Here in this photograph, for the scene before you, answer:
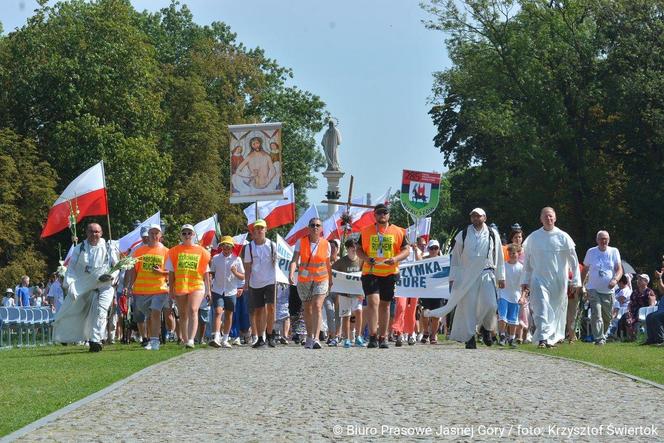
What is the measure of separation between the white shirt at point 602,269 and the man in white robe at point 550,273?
2.30 meters

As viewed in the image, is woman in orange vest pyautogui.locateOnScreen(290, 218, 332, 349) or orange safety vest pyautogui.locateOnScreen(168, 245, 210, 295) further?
orange safety vest pyautogui.locateOnScreen(168, 245, 210, 295)

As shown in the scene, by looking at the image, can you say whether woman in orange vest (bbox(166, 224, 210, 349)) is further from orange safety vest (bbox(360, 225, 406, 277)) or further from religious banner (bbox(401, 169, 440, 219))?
religious banner (bbox(401, 169, 440, 219))

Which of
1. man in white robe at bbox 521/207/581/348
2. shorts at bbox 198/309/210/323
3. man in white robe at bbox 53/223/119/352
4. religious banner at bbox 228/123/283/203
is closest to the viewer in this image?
man in white robe at bbox 521/207/581/348

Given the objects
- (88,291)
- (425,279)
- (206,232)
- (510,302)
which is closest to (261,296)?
(88,291)

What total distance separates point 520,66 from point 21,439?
165ft

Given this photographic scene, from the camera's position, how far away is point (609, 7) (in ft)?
180

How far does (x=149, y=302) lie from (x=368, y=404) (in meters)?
11.2

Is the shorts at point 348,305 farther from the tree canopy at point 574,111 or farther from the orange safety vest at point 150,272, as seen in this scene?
the tree canopy at point 574,111

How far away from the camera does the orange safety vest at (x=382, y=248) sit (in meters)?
20.2

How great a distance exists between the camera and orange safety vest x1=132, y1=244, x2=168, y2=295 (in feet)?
72.4

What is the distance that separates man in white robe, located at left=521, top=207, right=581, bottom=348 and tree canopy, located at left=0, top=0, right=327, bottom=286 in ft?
118

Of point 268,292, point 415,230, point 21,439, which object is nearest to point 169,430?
point 21,439

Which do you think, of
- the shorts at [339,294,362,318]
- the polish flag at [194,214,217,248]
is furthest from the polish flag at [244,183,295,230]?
the shorts at [339,294,362,318]

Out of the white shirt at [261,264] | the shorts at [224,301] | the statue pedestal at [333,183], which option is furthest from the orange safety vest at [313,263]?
the statue pedestal at [333,183]
